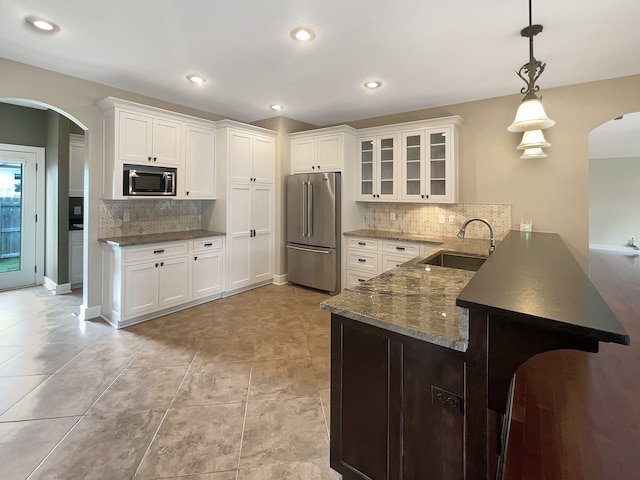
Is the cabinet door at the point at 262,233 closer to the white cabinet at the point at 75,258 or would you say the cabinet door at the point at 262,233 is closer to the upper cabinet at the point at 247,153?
the upper cabinet at the point at 247,153

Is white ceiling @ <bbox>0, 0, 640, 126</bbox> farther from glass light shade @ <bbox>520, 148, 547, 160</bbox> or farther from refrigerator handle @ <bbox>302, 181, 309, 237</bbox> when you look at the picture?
refrigerator handle @ <bbox>302, 181, 309, 237</bbox>

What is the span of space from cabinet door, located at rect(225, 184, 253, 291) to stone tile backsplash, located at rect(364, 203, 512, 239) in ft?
6.02

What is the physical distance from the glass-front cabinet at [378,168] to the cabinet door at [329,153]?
1.21 feet

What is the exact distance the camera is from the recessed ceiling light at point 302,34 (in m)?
2.51

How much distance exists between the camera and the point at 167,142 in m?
3.96

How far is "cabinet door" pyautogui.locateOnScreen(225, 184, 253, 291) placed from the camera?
459 cm

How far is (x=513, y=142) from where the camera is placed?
3.92 m

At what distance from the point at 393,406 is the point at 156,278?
3252 millimetres

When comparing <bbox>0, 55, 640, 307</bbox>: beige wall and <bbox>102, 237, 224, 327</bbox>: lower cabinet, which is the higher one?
<bbox>0, 55, 640, 307</bbox>: beige wall

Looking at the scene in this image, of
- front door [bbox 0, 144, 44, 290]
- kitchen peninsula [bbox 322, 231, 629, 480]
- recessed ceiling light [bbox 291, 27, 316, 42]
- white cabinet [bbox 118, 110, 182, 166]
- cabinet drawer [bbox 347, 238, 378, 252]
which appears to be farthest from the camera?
front door [bbox 0, 144, 44, 290]

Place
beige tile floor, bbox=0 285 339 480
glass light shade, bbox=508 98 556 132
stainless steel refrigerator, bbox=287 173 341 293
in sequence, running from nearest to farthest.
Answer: beige tile floor, bbox=0 285 339 480 < glass light shade, bbox=508 98 556 132 < stainless steel refrigerator, bbox=287 173 341 293

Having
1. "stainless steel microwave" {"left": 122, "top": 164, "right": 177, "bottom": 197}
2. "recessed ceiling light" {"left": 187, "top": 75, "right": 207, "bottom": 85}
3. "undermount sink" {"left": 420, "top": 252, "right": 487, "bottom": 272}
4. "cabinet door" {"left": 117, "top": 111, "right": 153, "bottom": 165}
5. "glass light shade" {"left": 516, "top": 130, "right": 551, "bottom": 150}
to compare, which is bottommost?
"undermount sink" {"left": 420, "top": 252, "right": 487, "bottom": 272}

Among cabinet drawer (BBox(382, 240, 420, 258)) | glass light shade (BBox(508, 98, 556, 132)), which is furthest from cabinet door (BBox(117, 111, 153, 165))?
glass light shade (BBox(508, 98, 556, 132))

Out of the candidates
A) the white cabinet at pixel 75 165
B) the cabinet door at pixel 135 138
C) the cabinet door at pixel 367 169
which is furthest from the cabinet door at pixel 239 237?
the white cabinet at pixel 75 165
